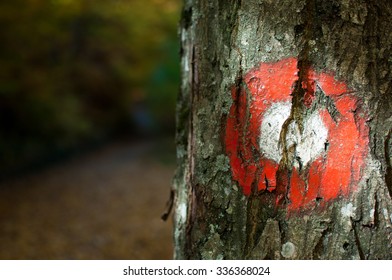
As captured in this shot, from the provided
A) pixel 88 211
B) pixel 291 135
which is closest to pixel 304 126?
pixel 291 135

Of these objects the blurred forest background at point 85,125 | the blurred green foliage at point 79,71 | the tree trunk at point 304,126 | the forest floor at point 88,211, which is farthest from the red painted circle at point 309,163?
the blurred green foliage at point 79,71

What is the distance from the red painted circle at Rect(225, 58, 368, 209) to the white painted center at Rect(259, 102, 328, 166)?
1 cm

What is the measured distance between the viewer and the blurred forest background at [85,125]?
506 cm

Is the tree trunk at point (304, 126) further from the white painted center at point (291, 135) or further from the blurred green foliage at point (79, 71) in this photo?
the blurred green foliage at point (79, 71)

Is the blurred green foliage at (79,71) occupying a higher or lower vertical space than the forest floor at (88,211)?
higher

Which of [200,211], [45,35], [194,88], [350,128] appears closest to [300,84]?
[350,128]

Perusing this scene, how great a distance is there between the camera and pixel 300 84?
130 centimetres

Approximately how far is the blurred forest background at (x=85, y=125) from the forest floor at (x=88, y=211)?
2 cm

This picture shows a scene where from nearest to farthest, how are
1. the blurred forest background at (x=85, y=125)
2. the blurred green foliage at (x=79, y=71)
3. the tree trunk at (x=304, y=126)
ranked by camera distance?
1. the tree trunk at (x=304, y=126)
2. the blurred forest background at (x=85, y=125)
3. the blurred green foliage at (x=79, y=71)

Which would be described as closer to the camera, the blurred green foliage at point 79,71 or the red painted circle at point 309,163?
the red painted circle at point 309,163

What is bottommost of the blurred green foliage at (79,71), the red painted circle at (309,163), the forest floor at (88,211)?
the forest floor at (88,211)

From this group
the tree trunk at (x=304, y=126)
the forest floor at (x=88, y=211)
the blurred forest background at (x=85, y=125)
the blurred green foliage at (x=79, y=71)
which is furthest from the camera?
the blurred green foliage at (x=79, y=71)

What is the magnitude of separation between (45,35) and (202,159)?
7236 mm

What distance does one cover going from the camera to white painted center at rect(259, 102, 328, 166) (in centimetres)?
129
